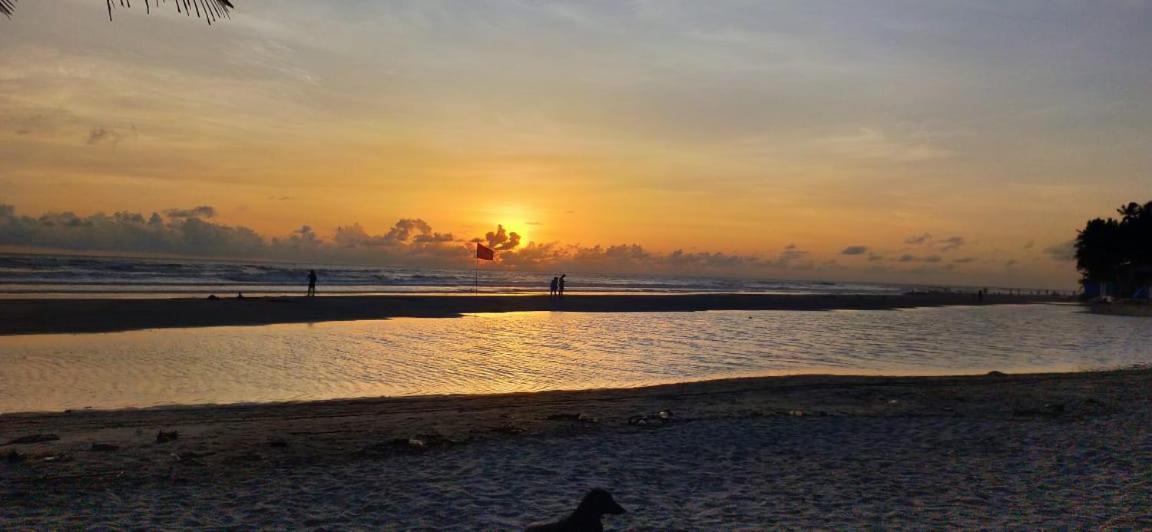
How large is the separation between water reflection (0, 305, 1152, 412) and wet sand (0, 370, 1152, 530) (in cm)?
242

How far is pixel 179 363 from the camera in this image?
18.5 metres

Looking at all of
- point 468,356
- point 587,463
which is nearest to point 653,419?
point 587,463

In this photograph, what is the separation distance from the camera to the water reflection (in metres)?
15.5

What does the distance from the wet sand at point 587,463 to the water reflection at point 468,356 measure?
2.42 meters

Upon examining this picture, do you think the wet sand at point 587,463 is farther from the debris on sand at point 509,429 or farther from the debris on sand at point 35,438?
the debris on sand at point 35,438

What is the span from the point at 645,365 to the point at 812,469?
10947mm

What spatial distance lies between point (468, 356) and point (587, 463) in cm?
1199

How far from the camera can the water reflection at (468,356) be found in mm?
15453

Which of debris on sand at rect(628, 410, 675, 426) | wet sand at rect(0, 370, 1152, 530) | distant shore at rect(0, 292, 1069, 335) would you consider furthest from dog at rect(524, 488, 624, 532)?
distant shore at rect(0, 292, 1069, 335)

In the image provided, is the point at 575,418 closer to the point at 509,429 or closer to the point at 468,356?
the point at 509,429

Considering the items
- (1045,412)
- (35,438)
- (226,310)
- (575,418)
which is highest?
(1045,412)

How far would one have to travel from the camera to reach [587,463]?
31.7 ft

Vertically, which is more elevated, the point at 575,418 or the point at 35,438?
the point at 575,418

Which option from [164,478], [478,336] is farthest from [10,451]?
[478,336]
